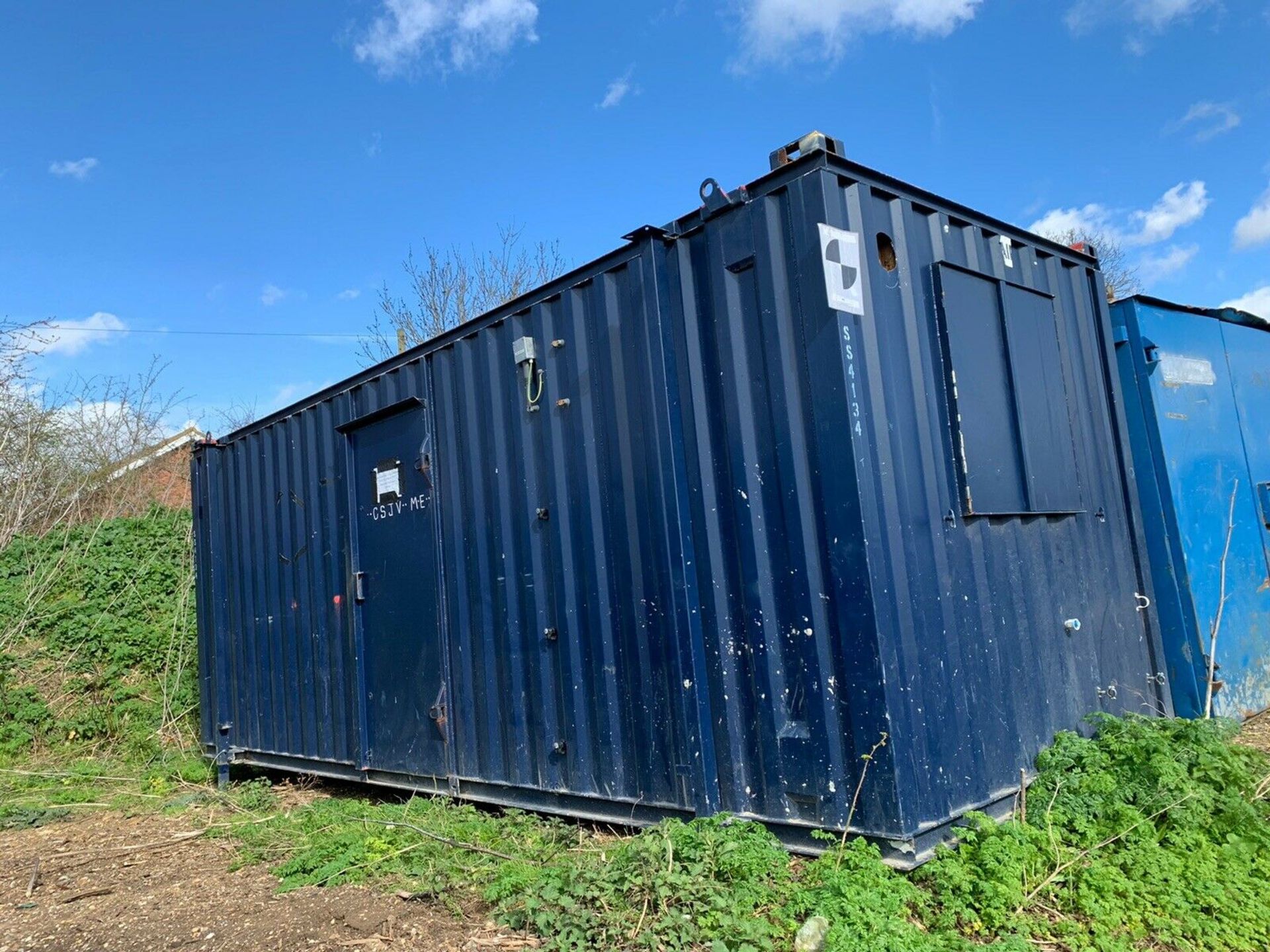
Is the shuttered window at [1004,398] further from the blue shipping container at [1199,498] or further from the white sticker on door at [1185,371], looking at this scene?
the white sticker on door at [1185,371]

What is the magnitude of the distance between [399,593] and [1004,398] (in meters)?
3.73

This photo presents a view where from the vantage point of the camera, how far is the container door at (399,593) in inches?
219

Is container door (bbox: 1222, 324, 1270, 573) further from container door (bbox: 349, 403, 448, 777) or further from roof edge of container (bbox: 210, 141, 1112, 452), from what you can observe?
container door (bbox: 349, 403, 448, 777)

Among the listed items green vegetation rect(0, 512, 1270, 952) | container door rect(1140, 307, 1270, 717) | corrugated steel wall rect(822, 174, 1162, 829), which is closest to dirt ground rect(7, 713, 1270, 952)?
green vegetation rect(0, 512, 1270, 952)

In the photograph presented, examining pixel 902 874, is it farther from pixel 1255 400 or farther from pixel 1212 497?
pixel 1255 400

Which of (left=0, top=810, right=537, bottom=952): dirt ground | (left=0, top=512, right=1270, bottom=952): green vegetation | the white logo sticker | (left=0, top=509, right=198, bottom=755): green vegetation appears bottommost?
(left=0, top=810, right=537, bottom=952): dirt ground

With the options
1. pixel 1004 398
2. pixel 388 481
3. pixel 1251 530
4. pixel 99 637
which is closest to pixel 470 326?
pixel 388 481

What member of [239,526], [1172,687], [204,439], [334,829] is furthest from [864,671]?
[204,439]

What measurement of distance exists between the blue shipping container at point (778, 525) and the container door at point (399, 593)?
34mm

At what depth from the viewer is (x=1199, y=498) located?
5363 mm

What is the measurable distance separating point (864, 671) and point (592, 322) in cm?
218

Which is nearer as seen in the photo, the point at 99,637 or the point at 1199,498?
the point at 1199,498

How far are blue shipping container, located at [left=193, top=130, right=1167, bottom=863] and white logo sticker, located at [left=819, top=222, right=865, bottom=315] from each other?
1 centimetres

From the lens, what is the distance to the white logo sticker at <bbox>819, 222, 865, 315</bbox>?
368 centimetres
